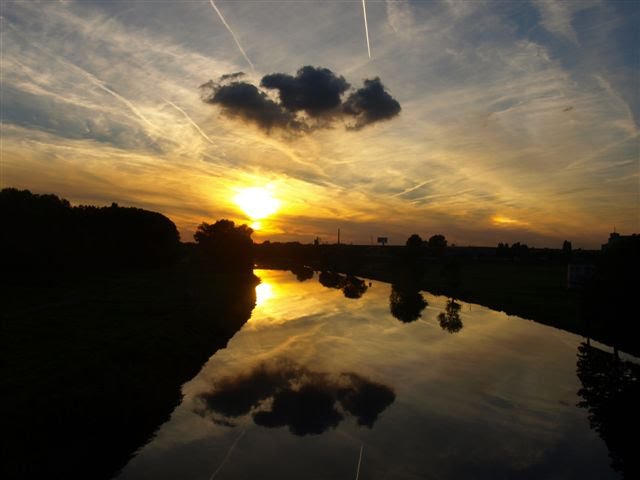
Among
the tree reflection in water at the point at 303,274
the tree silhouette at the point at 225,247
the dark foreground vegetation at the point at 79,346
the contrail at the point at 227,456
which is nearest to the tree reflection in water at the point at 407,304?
the dark foreground vegetation at the point at 79,346

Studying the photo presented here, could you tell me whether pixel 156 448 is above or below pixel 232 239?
below

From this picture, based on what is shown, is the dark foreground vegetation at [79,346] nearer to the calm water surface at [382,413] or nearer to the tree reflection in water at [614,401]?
the calm water surface at [382,413]

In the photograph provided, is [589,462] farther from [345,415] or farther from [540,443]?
[345,415]

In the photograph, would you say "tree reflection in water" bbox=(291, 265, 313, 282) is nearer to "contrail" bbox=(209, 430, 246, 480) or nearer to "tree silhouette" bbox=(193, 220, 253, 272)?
"tree silhouette" bbox=(193, 220, 253, 272)

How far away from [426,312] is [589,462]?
141 ft

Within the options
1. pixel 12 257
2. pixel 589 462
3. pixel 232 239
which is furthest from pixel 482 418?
pixel 232 239

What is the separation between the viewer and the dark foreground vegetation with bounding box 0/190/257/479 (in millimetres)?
16875

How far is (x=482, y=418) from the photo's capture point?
23.3 meters

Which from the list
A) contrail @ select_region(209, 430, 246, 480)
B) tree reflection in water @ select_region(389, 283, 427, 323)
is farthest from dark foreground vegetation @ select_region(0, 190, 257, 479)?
tree reflection in water @ select_region(389, 283, 427, 323)

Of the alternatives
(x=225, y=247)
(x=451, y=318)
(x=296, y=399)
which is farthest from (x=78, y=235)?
(x=451, y=318)

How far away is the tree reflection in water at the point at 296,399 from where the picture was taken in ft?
75.1

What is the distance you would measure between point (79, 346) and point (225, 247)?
9602cm

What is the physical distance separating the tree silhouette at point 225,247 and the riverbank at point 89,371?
243ft

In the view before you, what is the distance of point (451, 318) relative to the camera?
5606cm
